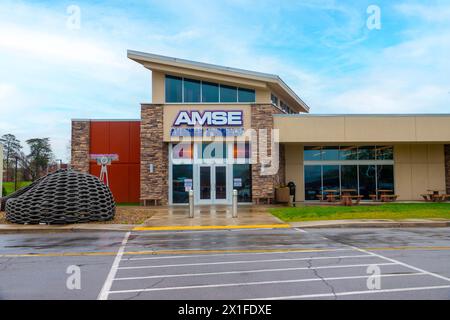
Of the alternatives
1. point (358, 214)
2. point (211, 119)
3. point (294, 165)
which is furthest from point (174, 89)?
point (358, 214)

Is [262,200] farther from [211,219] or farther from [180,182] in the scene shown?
[211,219]

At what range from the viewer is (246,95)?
26141 mm

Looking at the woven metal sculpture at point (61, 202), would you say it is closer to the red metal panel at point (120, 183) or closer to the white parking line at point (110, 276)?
the white parking line at point (110, 276)

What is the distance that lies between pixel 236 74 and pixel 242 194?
6856 millimetres

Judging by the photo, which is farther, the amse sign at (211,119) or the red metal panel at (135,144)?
the red metal panel at (135,144)

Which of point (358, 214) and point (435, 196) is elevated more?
point (435, 196)

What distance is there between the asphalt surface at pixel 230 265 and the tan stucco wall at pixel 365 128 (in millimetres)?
12420

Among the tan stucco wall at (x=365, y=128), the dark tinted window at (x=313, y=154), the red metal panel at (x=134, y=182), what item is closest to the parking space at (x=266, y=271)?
the tan stucco wall at (x=365, y=128)

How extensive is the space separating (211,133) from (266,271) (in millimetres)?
17429

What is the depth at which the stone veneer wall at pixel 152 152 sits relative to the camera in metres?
24.6

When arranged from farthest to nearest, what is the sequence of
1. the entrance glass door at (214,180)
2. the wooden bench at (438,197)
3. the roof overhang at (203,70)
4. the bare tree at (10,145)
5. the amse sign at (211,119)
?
1. the bare tree at (10,145)
2. the wooden bench at (438,197)
3. the entrance glass door at (214,180)
4. the roof overhang at (203,70)
5. the amse sign at (211,119)

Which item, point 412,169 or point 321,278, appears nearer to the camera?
point 321,278
